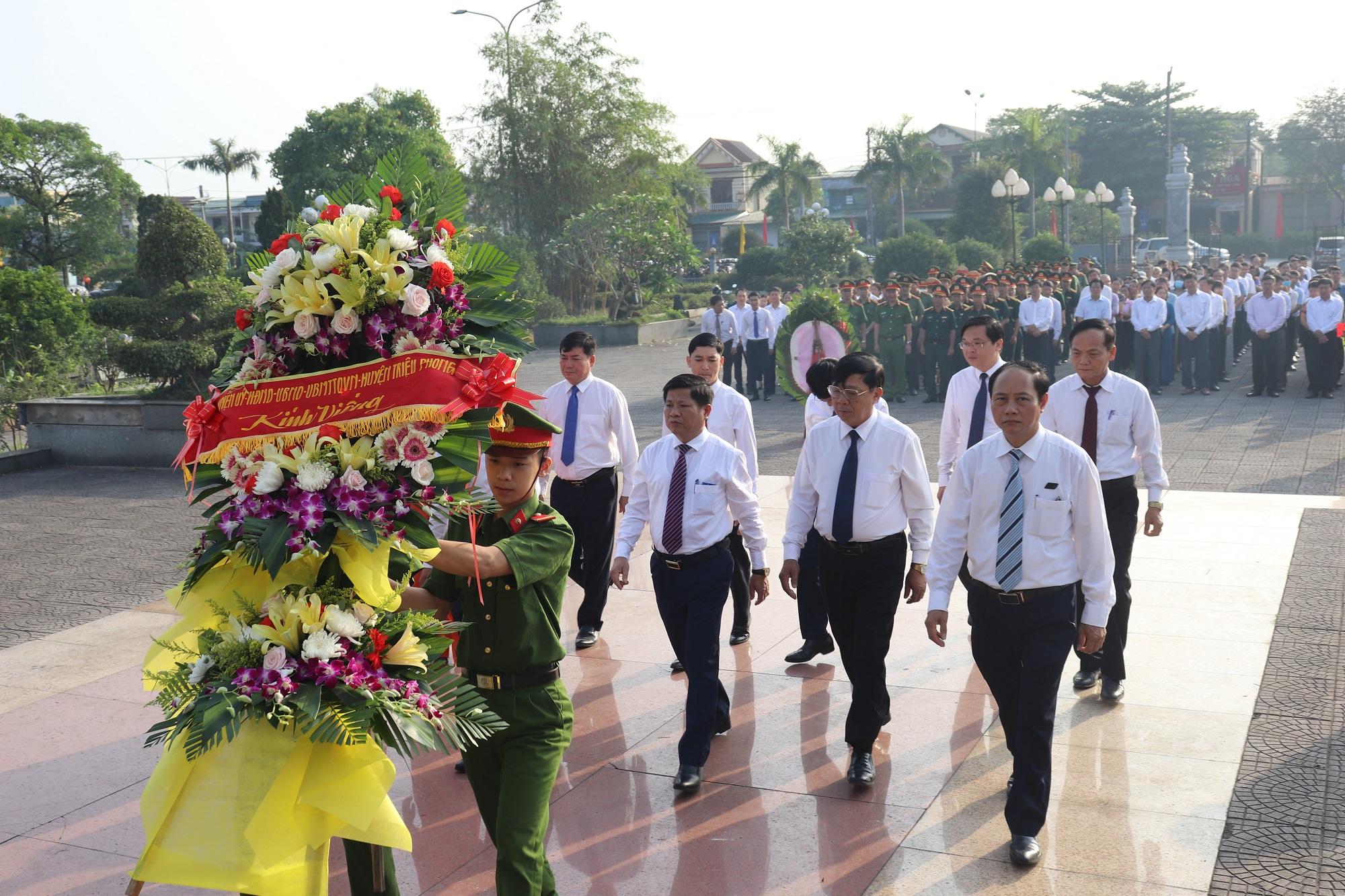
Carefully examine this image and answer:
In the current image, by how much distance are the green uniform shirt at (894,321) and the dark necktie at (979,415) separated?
1197 cm

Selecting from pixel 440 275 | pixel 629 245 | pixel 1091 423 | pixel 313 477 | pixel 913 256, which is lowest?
pixel 1091 423

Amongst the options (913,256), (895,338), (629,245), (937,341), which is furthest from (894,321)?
(913,256)

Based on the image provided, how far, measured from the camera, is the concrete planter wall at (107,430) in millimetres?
14289

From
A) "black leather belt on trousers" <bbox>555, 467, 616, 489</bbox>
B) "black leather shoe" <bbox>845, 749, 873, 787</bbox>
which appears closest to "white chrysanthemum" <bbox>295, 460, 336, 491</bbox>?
"black leather shoe" <bbox>845, 749, 873, 787</bbox>

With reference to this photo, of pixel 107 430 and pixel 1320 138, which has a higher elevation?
pixel 1320 138

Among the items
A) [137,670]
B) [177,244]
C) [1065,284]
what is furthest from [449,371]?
[1065,284]

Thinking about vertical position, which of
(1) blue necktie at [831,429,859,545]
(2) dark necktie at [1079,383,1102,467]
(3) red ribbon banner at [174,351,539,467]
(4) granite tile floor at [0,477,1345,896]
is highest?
(3) red ribbon banner at [174,351,539,467]

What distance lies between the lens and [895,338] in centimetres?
1883

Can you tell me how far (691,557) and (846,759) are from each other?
1.15 m

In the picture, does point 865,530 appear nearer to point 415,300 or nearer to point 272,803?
point 415,300

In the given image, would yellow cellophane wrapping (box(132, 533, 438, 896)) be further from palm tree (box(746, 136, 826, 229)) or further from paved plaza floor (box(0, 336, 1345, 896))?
palm tree (box(746, 136, 826, 229))

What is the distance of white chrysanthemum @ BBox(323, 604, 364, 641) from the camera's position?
2.99 metres

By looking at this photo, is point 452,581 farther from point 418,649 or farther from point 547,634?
point 418,649

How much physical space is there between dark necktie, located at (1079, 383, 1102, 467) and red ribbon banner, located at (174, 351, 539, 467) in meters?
4.01
